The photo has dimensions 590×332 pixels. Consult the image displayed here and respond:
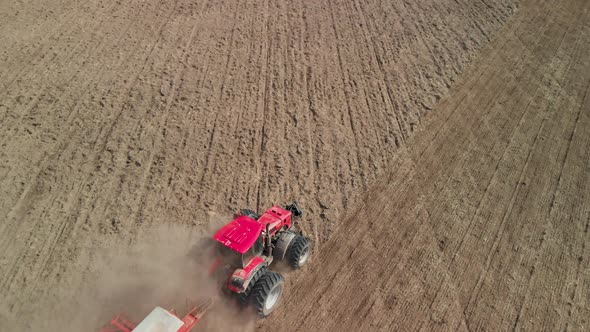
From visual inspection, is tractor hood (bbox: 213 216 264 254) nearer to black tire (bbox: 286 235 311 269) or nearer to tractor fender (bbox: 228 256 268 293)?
tractor fender (bbox: 228 256 268 293)

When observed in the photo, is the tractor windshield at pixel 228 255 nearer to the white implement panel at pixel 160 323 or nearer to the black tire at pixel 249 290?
the black tire at pixel 249 290

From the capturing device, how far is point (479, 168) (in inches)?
475

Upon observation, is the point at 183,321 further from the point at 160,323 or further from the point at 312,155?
the point at 312,155

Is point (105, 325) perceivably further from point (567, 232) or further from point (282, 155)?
point (567, 232)

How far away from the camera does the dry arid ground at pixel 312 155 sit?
356 inches

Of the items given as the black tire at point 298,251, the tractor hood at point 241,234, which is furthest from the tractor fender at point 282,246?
the tractor hood at point 241,234

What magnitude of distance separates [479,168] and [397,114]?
2.90m

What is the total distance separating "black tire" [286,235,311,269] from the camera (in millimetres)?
8898

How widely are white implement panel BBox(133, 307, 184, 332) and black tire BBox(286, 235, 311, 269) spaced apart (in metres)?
2.72

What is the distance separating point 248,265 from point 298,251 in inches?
48.5

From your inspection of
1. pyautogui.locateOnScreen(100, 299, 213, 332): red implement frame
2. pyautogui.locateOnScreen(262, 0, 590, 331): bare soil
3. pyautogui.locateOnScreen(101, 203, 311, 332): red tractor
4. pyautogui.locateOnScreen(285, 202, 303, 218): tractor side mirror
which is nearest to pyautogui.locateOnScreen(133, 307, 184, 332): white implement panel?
pyautogui.locateOnScreen(101, 203, 311, 332): red tractor

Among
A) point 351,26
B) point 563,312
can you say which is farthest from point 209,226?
point 351,26

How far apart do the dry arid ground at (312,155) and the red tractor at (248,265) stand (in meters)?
0.54

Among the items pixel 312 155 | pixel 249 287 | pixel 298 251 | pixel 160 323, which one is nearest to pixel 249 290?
pixel 249 287
